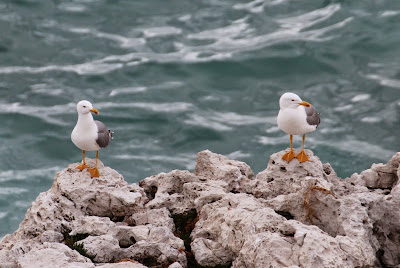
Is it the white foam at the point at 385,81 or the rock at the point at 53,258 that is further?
the white foam at the point at 385,81

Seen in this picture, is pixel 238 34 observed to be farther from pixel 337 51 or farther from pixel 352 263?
pixel 352 263

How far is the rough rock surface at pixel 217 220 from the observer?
980 cm

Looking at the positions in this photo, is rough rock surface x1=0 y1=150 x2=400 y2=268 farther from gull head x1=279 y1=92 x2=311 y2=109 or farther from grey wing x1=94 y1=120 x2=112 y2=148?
gull head x1=279 y1=92 x2=311 y2=109

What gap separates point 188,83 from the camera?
110ft

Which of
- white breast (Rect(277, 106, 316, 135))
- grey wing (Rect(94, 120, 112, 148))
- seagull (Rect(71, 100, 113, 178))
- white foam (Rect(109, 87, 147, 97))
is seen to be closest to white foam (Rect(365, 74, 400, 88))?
white foam (Rect(109, 87, 147, 97))

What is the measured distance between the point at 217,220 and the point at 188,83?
73.9 feet

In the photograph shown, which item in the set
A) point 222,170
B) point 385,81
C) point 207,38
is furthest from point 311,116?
point 207,38

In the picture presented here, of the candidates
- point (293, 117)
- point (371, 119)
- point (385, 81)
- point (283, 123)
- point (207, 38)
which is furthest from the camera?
point (207, 38)

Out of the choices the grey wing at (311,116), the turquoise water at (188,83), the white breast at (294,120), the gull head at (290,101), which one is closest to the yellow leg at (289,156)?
the white breast at (294,120)

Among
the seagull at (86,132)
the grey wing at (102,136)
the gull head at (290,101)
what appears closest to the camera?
the gull head at (290,101)

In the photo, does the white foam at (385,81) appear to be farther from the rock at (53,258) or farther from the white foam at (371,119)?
the rock at (53,258)

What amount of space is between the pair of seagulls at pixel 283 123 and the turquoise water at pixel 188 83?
14.9m

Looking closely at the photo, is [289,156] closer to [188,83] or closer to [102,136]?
[102,136]

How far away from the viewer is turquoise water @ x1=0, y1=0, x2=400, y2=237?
1176 inches
